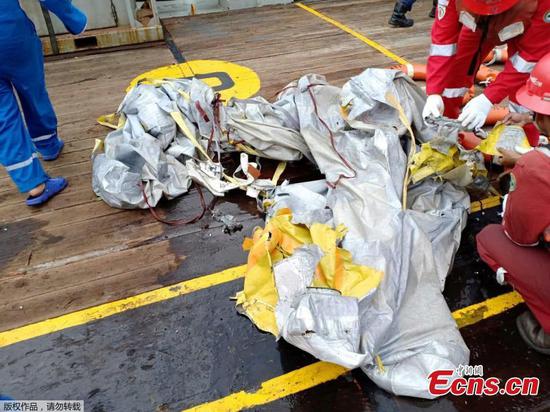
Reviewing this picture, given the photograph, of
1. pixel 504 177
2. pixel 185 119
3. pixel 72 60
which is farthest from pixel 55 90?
pixel 504 177

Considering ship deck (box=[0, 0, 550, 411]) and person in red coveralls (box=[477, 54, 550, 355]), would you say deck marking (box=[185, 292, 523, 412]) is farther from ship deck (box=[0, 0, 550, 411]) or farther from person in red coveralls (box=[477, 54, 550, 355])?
person in red coveralls (box=[477, 54, 550, 355])

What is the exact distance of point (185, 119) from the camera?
144 inches

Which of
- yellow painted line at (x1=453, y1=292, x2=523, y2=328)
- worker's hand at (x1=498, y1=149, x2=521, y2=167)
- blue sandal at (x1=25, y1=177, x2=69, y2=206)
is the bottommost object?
yellow painted line at (x1=453, y1=292, x2=523, y2=328)

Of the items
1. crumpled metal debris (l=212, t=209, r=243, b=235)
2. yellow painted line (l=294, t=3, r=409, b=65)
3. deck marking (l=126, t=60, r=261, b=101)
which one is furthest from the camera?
yellow painted line (l=294, t=3, r=409, b=65)

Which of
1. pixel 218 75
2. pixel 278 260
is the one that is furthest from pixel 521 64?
pixel 218 75

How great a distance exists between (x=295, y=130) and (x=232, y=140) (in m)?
0.53

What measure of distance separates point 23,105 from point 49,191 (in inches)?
28.2

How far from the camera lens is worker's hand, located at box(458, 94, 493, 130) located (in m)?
2.97

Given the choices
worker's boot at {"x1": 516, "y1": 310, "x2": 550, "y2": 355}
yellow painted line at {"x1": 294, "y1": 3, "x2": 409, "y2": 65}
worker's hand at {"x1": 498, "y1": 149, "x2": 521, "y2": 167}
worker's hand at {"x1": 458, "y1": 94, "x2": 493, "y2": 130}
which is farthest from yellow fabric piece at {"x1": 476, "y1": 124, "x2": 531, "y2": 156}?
yellow painted line at {"x1": 294, "y1": 3, "x2": 409, "y2": 65}

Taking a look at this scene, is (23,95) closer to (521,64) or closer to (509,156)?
(509,156)

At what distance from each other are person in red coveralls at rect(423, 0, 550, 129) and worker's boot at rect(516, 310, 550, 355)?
1355 mm

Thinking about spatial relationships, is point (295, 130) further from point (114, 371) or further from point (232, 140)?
point (114, 371)

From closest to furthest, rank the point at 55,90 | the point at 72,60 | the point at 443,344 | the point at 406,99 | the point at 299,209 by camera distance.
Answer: the point at 443,344 < the point at 299,209 < the point at 406,99 < the point at 55,90 < the point at 72,60

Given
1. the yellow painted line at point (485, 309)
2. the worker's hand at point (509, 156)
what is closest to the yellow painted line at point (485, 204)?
the worker's hand at point (509, 156)
